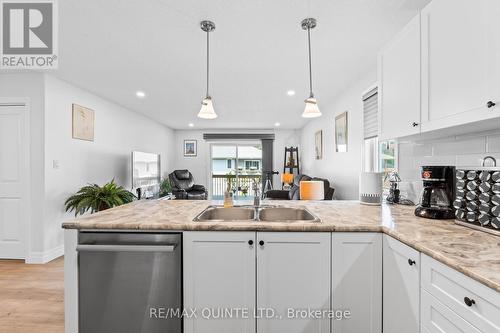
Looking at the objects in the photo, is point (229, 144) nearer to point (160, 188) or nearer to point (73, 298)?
point (160, 188)

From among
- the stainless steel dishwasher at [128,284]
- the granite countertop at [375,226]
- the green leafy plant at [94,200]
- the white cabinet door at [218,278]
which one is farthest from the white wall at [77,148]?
the white cabinet door at [218,278]

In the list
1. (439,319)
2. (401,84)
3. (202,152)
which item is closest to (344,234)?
(439,319)

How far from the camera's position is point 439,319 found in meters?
0.96

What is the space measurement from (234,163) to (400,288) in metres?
6.98

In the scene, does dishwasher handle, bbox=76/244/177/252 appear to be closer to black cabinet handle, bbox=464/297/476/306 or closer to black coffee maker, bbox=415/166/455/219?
black cabinet handle, bbox=464/297/476/306

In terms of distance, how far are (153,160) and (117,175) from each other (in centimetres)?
132

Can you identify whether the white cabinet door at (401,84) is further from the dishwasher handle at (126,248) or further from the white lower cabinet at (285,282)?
the dishwasher handle at (126,248)

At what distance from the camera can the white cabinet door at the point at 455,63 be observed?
1081 mm

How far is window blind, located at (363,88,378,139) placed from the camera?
2.76m

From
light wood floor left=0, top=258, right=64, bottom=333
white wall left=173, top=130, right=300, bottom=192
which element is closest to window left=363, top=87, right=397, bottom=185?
light wood floor left=0, top=258, right=64, bottom=333

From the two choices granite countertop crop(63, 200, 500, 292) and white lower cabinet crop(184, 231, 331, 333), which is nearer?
granite countertop crop(63, 200, 500, 292)

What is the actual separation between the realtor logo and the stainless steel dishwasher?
1.91m

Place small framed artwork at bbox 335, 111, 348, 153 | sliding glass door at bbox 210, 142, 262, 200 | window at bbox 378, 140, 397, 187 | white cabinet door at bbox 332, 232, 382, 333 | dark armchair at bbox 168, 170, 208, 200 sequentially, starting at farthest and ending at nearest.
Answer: sliding glass door at bbox 210, 142, 262, 200, dark armchair at bbox 168, 170, 208, 200, small framed artwork at bbox 335, 111, 348, 153, window at bbox 378, 140, 397, 187, white cabinet door at bbox 332, 232, 382, 333

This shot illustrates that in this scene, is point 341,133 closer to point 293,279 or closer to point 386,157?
point 386,157
